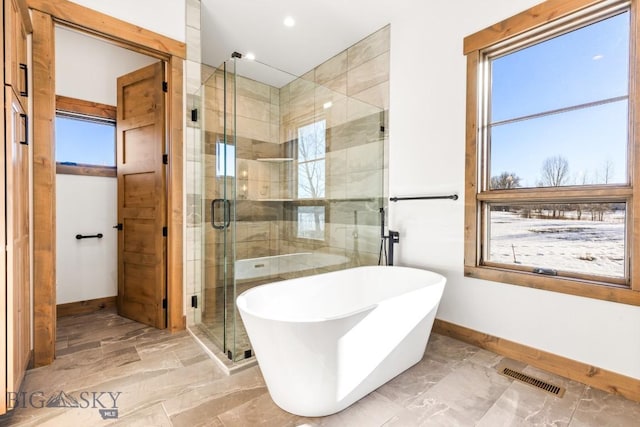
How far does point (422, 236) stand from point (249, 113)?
7.32ft

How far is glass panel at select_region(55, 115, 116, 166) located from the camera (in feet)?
9.80

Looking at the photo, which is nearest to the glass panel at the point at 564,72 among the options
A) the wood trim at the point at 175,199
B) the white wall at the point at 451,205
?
the white wall at the point at 451,205

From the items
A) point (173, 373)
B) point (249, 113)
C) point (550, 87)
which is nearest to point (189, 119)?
point (249, 113)

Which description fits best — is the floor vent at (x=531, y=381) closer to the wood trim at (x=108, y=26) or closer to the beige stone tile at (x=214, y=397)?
the beige stone tile at (x=214, y=397)

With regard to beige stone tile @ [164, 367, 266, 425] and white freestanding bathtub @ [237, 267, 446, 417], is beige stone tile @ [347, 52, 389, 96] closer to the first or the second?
white freestanding bathtub @ [237, 267, 446, 417]

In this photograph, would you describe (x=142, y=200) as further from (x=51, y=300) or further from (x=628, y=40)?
(x=628, y=40)

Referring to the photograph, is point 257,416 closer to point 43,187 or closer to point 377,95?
point 43,187

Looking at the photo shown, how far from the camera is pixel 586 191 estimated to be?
182 centimetres

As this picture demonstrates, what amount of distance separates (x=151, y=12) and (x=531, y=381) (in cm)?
380

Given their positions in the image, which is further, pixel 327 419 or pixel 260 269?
pixel 260 269

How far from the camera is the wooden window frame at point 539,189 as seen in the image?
5.49 feet

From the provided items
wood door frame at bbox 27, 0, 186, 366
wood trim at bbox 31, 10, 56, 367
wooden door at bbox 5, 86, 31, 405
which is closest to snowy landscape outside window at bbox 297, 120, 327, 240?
wood door frame at bbox 27, 0, 186, 366

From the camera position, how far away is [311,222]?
3.32 m

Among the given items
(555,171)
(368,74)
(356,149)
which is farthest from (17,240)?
(555,171)
